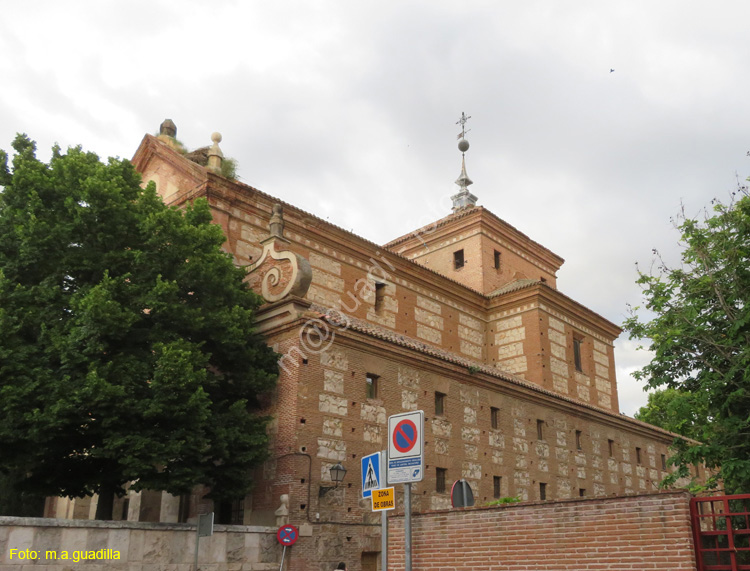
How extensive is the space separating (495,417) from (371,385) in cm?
571

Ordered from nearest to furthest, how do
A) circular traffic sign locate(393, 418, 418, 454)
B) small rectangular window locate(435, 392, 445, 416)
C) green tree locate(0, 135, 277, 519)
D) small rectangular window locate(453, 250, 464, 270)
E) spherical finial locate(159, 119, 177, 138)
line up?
circular traffic sign locate(393, 418, 418, 454) < green tree locate(0, 135, 277, 519) < small rectangular window locate(435, 392, 445, 416) < spherical finial locate(159, 119, 177, 138) < small rectangular window locate(453, 250, 464, 270)

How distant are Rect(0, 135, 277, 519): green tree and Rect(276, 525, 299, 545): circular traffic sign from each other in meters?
1.26

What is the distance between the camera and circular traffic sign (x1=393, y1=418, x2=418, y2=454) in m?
7.10

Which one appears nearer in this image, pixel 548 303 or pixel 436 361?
pixel 436 361

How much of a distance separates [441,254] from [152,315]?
65.1 feet

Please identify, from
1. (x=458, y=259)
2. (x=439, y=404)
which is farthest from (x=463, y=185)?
(x=439, y=404)

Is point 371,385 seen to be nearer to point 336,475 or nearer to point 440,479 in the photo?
point 336,475

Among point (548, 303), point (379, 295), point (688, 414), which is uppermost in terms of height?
point (548, 303)

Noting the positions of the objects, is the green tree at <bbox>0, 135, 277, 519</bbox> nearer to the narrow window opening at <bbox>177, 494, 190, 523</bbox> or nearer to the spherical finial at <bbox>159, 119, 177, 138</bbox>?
the narrow window opening at <bbox>177, 494, 190, 523</bbox>

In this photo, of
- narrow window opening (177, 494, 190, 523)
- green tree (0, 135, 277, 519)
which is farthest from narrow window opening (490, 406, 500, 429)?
narrow window opening (177, 494, 190, 523)

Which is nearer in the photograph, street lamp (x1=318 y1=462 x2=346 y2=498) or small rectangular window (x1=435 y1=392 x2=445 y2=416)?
street lamp (x1=318 y1=462 x2=346 y2=498)

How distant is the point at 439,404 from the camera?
67.2 ft

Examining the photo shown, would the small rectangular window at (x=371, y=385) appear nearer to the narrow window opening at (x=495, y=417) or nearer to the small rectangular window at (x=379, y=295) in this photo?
the narrow window opening at (x=495, y=417)

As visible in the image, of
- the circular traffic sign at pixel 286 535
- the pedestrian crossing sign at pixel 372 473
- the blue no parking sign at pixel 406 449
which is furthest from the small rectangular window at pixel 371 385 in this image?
the blue no parking sign at pixel 406 449
